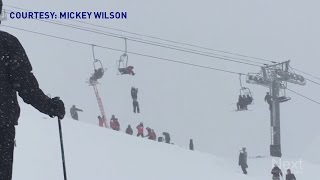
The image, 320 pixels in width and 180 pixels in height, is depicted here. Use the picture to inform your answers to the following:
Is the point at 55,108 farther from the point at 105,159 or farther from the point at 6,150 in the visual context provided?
the point at 105,159

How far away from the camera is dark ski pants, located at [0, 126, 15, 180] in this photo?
3.75 meters

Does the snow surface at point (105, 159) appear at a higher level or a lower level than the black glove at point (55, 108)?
lower

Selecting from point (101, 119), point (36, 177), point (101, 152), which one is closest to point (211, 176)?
point (101, 152)

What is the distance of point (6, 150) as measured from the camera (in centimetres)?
376

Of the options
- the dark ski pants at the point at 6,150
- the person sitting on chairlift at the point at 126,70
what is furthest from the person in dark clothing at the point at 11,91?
the person sitting on chairlift at the point at 126,70

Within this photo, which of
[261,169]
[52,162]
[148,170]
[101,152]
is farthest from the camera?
[261,169]

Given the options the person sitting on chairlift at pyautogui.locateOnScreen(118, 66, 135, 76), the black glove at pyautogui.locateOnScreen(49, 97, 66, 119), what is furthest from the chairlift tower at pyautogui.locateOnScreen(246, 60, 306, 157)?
the black glove at pyautogui.locateOnScreen(49, 97, 66, 119)

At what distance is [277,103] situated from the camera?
39469mm

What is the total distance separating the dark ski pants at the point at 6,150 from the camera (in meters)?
3.75

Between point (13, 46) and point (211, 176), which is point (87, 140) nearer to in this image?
point (211, 176)

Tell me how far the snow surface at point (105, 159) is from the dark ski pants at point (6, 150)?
1050 cm

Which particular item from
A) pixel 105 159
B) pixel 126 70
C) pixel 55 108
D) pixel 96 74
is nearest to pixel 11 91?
pixel 55 108

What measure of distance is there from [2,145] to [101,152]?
1822cm

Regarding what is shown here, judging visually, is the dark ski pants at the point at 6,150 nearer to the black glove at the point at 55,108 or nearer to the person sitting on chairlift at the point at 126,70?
the black glove at the point at 55,108
